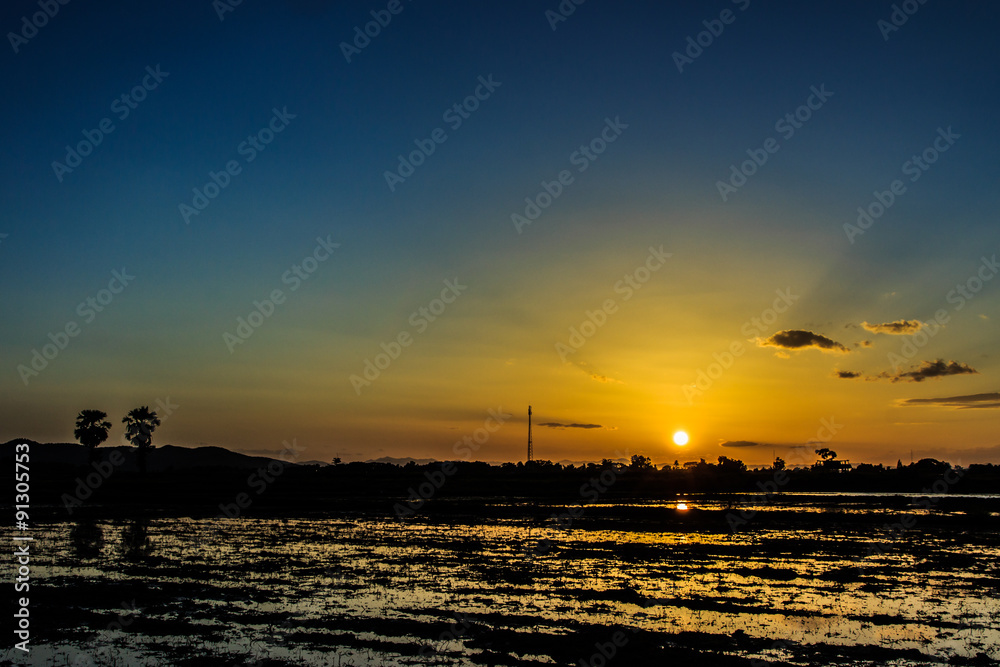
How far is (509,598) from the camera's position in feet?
69.2

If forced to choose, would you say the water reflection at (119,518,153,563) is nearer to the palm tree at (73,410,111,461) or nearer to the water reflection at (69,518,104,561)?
the water reflection at (69,518,104,561)

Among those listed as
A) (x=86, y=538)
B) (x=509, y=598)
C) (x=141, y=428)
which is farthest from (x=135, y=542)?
(x=141, y=428)

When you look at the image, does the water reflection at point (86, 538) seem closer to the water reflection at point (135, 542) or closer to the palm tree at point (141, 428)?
the water reflection at point (135, 542)

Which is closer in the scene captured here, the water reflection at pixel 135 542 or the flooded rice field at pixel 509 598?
the flooded rice field at pixel 509 598

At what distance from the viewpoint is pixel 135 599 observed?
20.8m

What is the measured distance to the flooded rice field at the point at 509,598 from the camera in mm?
15680

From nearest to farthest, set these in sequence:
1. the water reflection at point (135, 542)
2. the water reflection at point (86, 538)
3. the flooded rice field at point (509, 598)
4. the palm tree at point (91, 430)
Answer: the flooded rice field at point (509, 598) < the water reflection at point (135, 542) < the water reflection at point (86, 538) < the palm tree at point (91, 430)

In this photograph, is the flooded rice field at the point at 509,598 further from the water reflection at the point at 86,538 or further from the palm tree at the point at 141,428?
the palm tree at the point at 141,428

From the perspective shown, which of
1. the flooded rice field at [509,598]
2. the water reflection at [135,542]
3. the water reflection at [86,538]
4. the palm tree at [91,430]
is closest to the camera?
the flooded rice field at [509,598]

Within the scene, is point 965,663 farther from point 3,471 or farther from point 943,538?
point 3,471

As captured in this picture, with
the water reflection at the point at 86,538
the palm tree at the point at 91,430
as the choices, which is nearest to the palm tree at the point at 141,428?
the palm tree at the point at 91,430

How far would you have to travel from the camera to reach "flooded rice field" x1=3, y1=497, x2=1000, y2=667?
15.7 m

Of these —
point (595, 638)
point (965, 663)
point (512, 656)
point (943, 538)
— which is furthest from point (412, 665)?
point (943, 538)

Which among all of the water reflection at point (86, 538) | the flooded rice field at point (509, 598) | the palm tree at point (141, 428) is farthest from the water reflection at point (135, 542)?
the palm tree at point (141, 428)
